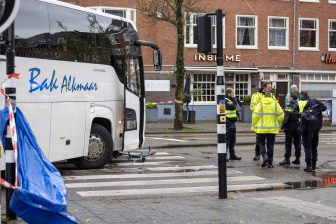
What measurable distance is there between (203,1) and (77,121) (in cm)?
2591

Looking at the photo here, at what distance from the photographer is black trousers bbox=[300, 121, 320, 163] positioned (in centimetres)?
1349

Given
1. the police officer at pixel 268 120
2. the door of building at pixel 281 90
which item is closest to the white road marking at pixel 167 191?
the police officer at pixel 268 120

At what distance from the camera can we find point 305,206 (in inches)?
350

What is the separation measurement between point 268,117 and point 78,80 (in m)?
4.76

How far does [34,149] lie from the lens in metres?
6.52

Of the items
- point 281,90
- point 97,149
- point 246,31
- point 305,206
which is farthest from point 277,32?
point 305,206

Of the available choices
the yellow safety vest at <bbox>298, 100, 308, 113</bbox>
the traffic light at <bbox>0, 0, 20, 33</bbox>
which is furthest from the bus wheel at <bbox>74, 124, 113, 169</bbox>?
the traffic light at <bbox>0, 0, 20, 33</bbox>

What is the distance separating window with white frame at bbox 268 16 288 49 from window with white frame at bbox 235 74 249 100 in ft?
9.85

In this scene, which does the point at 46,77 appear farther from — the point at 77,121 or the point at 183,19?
the point at 183,19

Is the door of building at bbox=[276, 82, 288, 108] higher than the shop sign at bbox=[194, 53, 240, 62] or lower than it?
lower

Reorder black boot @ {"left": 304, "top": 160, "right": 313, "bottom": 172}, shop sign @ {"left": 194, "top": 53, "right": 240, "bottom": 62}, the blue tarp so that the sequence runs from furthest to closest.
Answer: shop sign @ {"left": 194, "top": 53, "right": 240, "bottom": 62} < black boot @ {"left": 304, "top": 160, "right": 313, "bottom": 172} < the blue tarp

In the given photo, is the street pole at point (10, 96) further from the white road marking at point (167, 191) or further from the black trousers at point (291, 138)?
the black trousers at point (291, 138)

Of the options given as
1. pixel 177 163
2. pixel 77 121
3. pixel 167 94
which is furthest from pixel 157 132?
pixel 77 121

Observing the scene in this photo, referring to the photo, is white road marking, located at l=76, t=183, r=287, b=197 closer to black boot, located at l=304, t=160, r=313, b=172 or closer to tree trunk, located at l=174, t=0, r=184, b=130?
black boot, located at l=304, t=160, r=313, b=172
